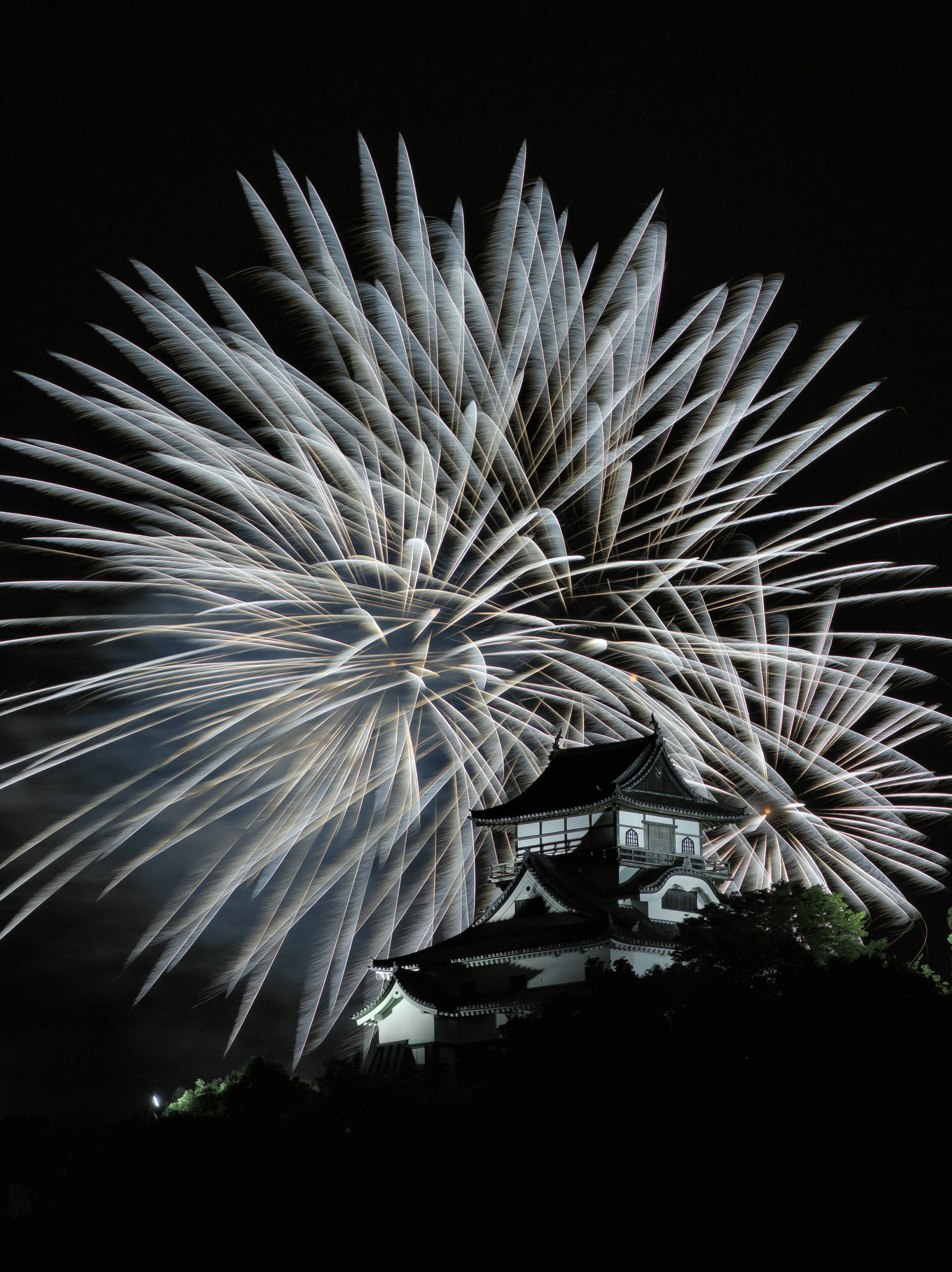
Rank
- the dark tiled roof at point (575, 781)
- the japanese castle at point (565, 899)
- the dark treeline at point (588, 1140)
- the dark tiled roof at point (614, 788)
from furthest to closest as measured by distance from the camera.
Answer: the dark tiled roof at point (575, 781), the dark tiled roof at point (614, 788), the japanese castle at point (565, 899), the dark treeline at point (588, 1140)

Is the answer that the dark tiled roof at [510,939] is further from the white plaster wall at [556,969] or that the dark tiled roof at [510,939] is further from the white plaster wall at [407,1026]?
the white plaster wall at [407,1026]

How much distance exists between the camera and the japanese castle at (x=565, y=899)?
39844mm

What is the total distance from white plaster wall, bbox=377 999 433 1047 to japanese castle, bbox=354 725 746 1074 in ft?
0.13

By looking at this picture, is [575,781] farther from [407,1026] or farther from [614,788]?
[407,1026]

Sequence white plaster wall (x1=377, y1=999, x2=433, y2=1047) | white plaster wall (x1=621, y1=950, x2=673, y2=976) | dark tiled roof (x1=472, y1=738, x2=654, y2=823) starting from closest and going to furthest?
white plaster wall (x1=621, y1=950, x2=673, y2=976) < white plaster wall (x1=377, y1=999, x2=433, y2=1047) < dark tiled roof (x1=472, y1=738, x2=654, y2=823)

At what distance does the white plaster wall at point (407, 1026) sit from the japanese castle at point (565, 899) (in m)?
0.04

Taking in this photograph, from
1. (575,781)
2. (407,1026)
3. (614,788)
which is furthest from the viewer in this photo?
(575,781)

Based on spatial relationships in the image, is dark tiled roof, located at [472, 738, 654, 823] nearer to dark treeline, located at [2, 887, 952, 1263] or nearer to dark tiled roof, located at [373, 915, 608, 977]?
dark tiled roof, located at [373, 915, 608, 977]

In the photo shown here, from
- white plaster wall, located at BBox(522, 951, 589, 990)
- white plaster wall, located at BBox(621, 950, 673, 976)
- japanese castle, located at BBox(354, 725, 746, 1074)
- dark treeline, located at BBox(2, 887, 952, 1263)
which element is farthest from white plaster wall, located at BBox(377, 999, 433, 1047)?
dark treeline, located at BBox(2, 887, 952, 1263)

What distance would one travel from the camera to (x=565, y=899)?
134ft

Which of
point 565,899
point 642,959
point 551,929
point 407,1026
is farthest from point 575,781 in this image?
point 407,1026

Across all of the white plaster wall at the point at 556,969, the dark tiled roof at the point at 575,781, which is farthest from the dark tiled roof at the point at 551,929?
the dark tiled roof at the point at 575,781

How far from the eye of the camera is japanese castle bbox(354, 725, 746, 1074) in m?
39.8

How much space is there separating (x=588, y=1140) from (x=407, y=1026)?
64.9 feet
